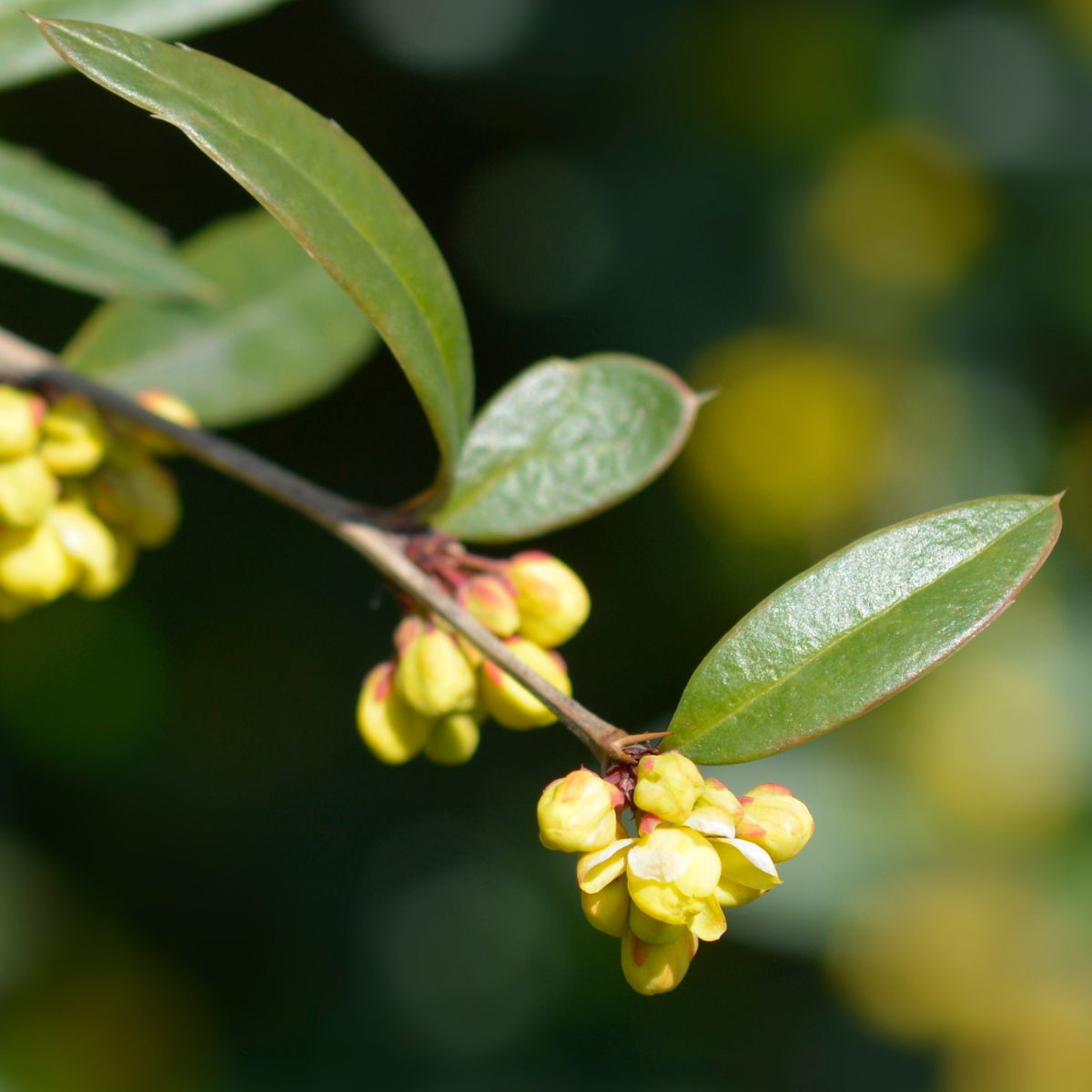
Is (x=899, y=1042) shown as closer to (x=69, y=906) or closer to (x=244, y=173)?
(x=69, y=906)

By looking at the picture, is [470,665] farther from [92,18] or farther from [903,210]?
[903,210]

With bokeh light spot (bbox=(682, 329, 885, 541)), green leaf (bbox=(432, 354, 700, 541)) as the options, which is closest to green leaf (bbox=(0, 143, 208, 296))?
green leaf (bbox=(432, 354, 700, 541))

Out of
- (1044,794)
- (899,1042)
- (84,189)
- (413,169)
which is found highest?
(84,189)

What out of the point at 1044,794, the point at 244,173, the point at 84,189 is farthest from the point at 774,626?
the point at 1044,794

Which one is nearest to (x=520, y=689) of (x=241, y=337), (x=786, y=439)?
(x=241, y=337)

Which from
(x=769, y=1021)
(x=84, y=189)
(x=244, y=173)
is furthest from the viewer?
(x=769, y=1021)

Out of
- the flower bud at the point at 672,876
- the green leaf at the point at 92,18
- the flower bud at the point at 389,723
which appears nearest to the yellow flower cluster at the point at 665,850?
the flower bud at the point at 672,876

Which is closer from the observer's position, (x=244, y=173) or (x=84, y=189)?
(x=244, y=173)

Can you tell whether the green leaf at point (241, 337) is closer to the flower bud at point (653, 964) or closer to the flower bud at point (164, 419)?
the flower bud at point (164, 419)
